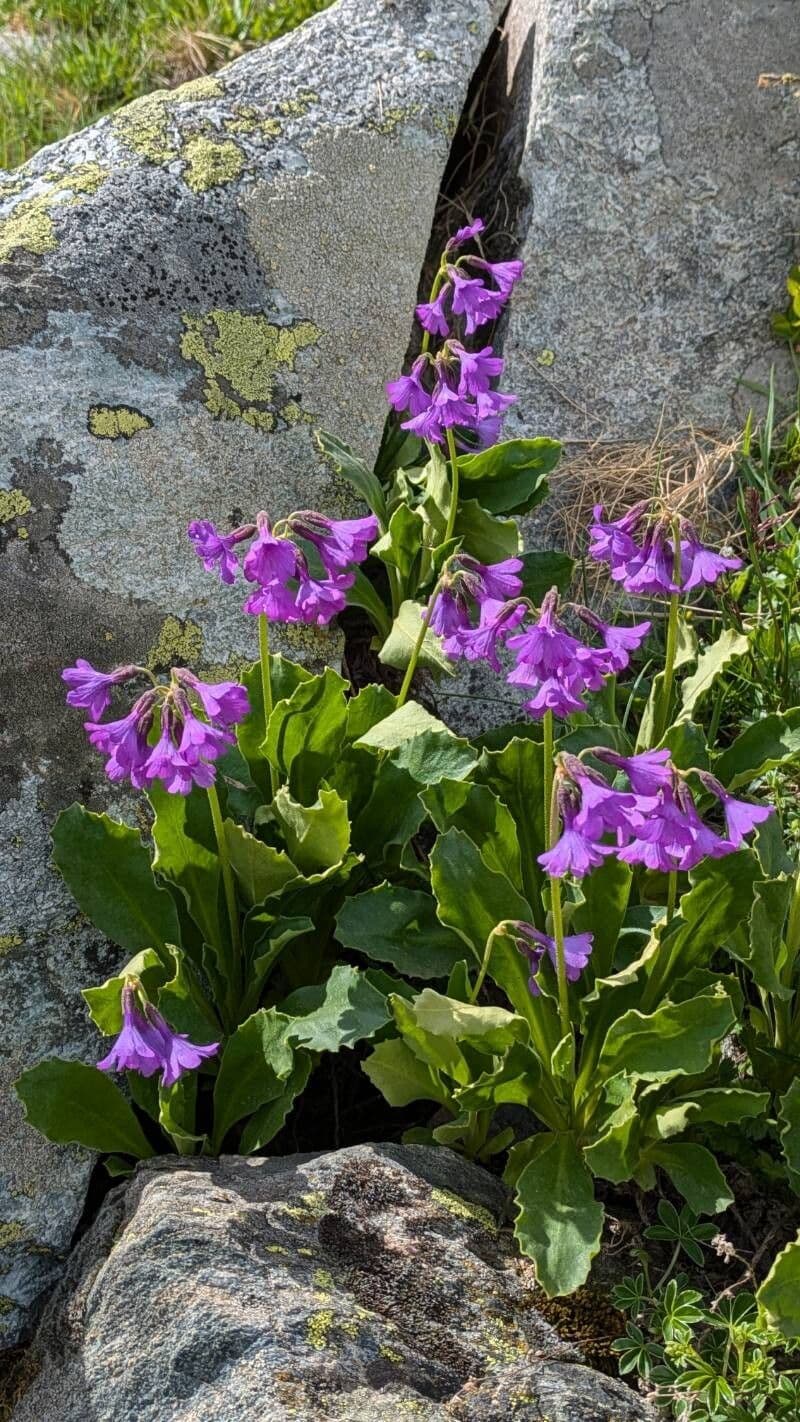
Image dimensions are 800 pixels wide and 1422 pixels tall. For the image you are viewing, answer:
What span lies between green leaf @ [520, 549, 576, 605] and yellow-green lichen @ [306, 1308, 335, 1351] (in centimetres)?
192

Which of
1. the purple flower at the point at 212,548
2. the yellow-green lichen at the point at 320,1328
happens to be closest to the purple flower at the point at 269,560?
the purple flower at the point at 212,548

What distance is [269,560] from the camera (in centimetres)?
243

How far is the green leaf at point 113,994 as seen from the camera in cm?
242

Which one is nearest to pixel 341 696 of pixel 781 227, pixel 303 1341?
pixel 303 1341

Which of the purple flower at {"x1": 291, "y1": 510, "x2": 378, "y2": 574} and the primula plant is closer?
the primula plant

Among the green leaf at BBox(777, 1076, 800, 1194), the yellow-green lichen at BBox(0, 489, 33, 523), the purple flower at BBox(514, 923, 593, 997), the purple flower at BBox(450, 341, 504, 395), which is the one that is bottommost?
the green leaf at BBox(777, 1076, 800, 1194)

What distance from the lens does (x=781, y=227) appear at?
411 centimetres

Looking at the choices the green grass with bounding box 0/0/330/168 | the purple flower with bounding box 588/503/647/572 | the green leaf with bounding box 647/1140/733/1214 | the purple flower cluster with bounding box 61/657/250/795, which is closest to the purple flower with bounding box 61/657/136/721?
the purple flower cluster with bounding box 61/657/250/795

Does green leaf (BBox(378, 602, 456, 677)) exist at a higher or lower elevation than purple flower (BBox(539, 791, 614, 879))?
lower

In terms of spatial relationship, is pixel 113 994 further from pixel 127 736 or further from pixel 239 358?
pixel 239 358

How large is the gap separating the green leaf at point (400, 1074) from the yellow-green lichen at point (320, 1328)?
1.79 feet

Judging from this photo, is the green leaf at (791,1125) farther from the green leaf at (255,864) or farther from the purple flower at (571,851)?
the green leaf at (255,864)

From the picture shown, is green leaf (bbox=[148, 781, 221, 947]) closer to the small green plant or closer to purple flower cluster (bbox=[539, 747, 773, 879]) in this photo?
purple flower cluster (bbox=[539, 747, 773, 879])

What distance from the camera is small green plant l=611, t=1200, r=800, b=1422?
6.84 ft
